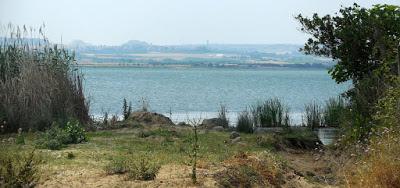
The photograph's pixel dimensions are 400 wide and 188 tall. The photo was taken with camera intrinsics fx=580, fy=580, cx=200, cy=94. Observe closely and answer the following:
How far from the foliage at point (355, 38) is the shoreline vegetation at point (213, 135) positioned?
3cm

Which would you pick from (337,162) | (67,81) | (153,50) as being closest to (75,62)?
(67,81)

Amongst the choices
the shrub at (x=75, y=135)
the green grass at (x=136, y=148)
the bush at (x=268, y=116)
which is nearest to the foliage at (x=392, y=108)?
the green grass at (x=136, y=148)

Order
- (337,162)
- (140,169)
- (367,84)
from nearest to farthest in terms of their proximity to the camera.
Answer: (140,169) → (337,162) → (367,84)

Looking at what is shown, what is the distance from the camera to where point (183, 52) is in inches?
6029

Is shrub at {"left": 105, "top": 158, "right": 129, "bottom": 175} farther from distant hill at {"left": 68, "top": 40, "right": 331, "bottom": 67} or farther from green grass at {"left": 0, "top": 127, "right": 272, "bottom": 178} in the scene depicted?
distant hill at {"left": 68, "top": 40, "right": 331, "bottom": 67}

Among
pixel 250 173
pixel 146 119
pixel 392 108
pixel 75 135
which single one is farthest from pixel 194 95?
pixel 250 173

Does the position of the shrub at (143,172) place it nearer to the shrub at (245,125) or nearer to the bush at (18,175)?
the bush at (18,175)

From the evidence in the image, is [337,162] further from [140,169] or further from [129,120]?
[129,120]

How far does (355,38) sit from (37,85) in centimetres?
724

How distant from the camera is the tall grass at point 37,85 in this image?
1327cm

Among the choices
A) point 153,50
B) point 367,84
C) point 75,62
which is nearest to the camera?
point 367,84

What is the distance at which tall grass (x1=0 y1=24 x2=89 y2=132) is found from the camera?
1327cm

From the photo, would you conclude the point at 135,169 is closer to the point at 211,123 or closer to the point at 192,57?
the point at 211,123

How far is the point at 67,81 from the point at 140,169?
7.79 m
